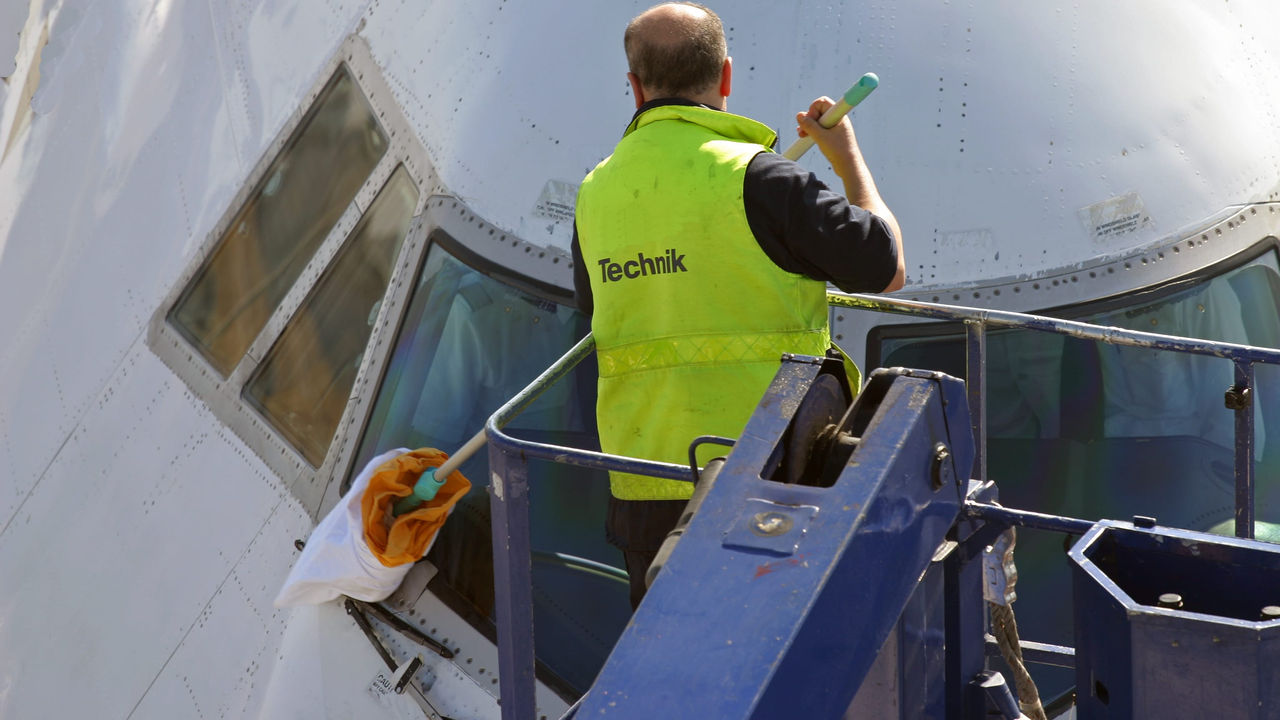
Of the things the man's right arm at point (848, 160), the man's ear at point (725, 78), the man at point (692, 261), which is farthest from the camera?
the man's ear at point (725, 78)

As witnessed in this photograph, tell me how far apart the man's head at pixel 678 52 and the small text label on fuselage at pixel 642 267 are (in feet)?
1.56

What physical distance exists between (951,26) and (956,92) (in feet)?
0.88

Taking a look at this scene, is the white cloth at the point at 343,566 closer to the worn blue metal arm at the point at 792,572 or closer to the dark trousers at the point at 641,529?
the dark trousers at the point at 641,529

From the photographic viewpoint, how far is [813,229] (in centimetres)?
332

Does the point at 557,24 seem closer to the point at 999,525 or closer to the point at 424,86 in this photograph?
the point at 424,86

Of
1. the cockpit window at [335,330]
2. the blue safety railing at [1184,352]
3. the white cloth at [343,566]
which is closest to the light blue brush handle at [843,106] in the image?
the blue safety railing at [1184,352]

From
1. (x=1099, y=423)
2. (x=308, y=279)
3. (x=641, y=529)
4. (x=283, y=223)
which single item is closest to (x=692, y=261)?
(x=641, y=529)

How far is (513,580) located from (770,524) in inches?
45.9

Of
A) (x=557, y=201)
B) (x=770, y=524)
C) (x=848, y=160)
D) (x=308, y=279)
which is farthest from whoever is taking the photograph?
(x=308, y=279)

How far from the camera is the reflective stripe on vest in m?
3.53

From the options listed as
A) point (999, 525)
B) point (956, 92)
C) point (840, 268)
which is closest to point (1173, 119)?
point (956, 92)

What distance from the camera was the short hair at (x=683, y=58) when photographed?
3.67 m

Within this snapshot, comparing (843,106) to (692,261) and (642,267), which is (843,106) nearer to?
(692,261)

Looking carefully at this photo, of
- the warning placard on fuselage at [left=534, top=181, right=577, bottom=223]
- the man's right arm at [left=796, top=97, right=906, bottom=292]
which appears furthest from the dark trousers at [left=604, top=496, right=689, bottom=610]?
the warning placard on fuselage at [left=534, top=181, right=577, bottom=223]
